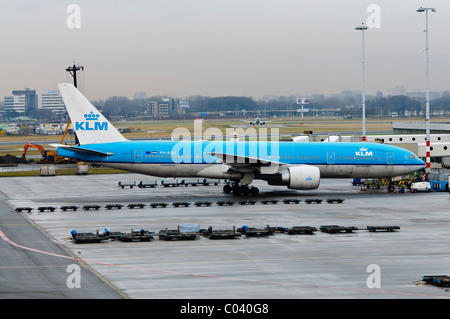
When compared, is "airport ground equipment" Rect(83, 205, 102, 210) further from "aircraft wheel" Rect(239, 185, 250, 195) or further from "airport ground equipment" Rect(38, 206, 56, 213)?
"aircraft wheel" Rect(239, 185, 250, 195)

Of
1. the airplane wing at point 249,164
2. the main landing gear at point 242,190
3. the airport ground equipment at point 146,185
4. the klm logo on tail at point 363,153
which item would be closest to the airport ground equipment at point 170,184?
the airport ground equipment at point 146,185

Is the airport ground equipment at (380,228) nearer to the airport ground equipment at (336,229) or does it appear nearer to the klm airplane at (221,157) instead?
the airport ground equipment at (336,229)

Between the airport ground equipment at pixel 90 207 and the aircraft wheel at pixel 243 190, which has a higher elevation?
the aircraft wheel at pixel 243 190

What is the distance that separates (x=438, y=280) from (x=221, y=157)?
2673cm

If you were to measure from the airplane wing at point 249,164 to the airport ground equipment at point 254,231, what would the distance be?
46.8 ft

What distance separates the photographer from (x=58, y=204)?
44500 mm

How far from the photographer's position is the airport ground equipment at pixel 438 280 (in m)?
21.6

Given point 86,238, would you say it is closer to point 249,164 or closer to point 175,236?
point 175,236

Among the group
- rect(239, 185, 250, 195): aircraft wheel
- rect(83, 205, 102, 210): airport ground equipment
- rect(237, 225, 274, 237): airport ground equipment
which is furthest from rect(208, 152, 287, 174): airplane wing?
rect(237, 225, 274, 237): airport ground equipment

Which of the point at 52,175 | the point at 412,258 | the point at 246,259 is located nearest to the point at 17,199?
the point at 52,175

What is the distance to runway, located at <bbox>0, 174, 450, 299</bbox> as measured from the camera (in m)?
21.5

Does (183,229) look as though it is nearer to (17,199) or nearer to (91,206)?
(91,206)

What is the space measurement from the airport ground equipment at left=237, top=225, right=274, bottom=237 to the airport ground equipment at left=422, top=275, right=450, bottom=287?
10.7 m

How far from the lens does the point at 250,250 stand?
28.2 m
